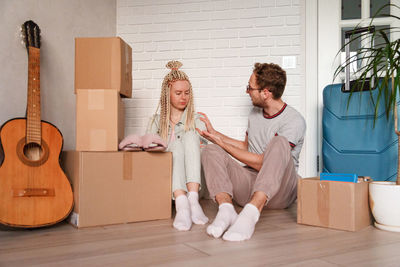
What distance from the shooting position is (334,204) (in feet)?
5.55

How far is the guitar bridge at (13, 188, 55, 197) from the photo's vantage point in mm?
1640

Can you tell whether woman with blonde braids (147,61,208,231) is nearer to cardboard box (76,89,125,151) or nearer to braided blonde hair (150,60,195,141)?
braided blonde hair (150,60,195,141)

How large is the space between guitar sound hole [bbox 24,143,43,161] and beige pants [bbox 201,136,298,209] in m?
0.83

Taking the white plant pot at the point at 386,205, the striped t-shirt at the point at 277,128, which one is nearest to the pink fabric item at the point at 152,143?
the striped t-shirt at the point at 277,128

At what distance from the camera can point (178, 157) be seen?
2.01 meters

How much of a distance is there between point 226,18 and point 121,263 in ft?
7.68

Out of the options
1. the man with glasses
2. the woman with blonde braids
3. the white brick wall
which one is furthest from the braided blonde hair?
the white brick wall

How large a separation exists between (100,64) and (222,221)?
1.08 metres

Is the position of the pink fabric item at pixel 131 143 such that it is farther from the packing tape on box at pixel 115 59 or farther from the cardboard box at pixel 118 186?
the packing tape on box at pixel 115 59

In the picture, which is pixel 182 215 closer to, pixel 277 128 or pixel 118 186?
pixel 118 186

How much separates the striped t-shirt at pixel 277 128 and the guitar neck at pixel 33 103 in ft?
4.20

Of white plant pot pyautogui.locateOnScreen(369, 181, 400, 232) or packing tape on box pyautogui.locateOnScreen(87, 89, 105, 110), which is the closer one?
white plant pot pyautogui.locateOnScreen(369, 181, 400, 232)

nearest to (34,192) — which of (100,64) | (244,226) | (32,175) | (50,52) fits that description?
(32,175)

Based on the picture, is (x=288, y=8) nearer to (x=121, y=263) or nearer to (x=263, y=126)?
(x=263, y=126)
